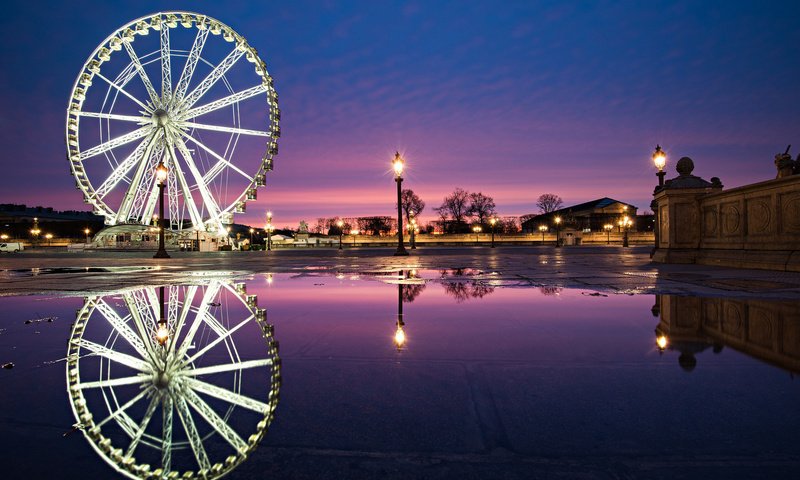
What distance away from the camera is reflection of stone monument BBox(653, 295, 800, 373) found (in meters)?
3.45

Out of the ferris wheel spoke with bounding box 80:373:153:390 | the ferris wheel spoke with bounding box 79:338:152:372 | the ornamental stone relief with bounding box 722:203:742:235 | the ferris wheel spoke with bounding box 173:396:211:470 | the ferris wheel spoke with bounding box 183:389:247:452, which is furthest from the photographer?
the ornamental stone relief with bounding box 722:203:742:235

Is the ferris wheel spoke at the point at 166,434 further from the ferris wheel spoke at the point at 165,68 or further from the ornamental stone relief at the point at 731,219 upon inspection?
the ferris wheel spoke at the point at 165,68

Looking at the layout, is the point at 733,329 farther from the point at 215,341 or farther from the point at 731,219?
the point at 731,219

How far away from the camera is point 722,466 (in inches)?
70.6

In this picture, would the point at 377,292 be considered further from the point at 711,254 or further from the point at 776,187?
the point at 711,254

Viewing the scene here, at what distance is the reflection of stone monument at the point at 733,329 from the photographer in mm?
3449

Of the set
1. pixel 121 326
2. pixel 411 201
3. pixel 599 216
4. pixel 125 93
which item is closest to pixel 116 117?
pixel 125 93

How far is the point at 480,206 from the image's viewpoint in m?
122

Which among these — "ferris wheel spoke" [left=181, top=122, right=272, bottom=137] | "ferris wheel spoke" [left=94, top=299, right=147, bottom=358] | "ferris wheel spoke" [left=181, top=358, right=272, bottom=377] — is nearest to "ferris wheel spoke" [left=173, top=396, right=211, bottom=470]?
"ferris wheel spoke" [left=181, top=358, right=272, bottom=377]

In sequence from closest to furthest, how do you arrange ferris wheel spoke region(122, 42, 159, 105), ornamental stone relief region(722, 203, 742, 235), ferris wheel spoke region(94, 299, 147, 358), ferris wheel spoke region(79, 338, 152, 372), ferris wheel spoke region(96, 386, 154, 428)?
1. ferris wheel spoke region(96, 386, 154, 428)
2. ferris wheel spoke region(79, 338, 152, 372)
3. ferris wheel spoke region(94, 299, 147, 358)
4. ornamental stone relief region(722, 203, 742, 235)
5. ferris wheel spoke region(122, 42, 159, 105)

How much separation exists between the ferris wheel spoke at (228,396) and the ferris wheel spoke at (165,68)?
134 feet

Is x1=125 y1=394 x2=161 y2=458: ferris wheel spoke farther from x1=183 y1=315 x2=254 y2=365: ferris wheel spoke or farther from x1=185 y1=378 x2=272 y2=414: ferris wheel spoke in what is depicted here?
x1=183 y1=315 x2=254 y2=365: ferris wheel spoke

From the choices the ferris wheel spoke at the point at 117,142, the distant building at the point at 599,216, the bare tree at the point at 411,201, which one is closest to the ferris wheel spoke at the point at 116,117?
the ferris wheel spoke at the point at 117,142

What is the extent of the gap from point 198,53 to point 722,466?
4179 centimetres
